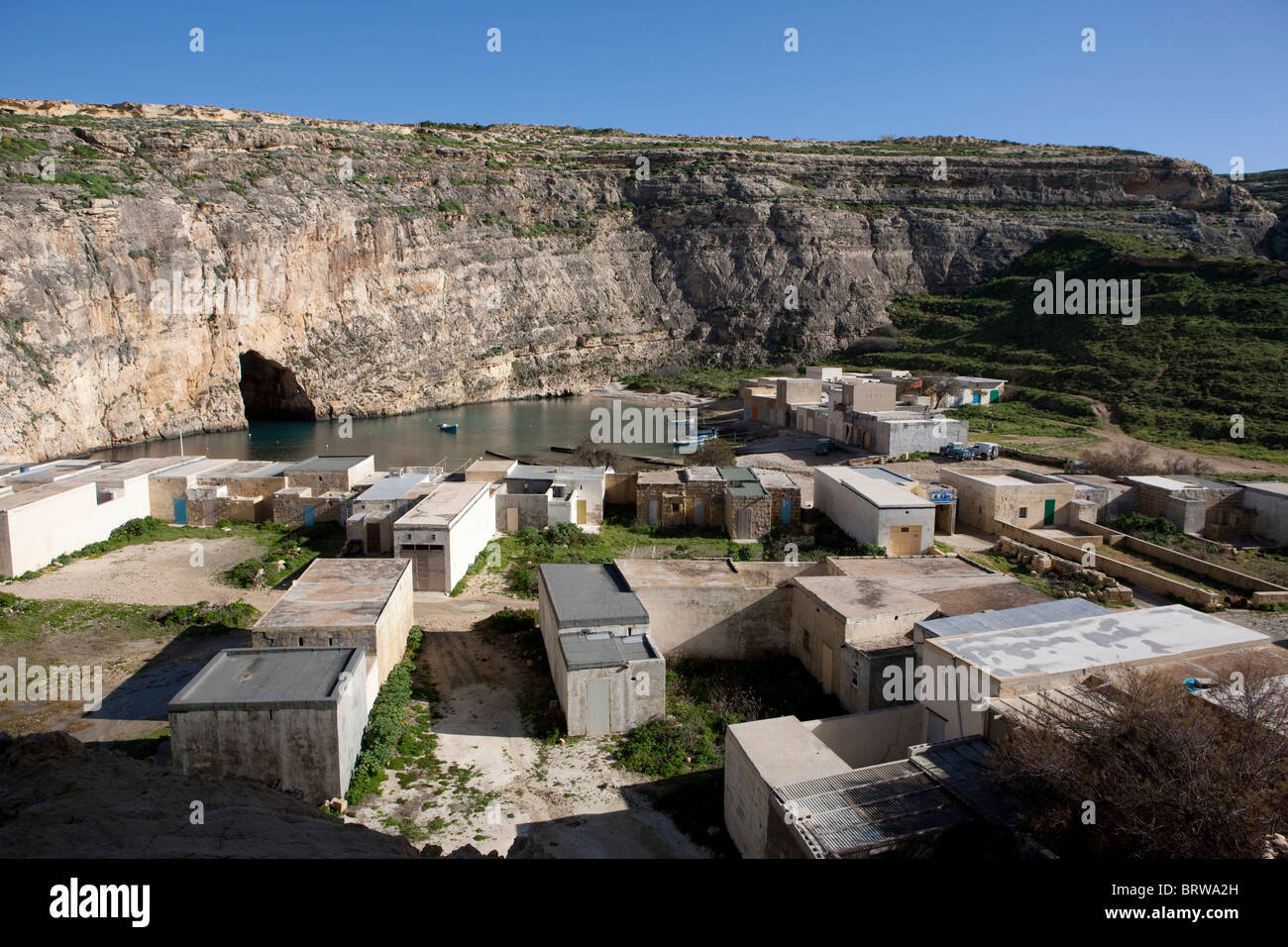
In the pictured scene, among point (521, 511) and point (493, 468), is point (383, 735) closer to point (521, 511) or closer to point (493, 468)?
point (521, 511)

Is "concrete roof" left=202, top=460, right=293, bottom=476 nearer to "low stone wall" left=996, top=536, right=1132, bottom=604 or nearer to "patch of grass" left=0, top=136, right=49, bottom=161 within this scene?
"low stone wall" left=996, top=536, right=1132, bottom=604

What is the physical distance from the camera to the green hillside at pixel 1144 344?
3744 centimetres

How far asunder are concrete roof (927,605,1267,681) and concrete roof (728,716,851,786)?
2.51 metres

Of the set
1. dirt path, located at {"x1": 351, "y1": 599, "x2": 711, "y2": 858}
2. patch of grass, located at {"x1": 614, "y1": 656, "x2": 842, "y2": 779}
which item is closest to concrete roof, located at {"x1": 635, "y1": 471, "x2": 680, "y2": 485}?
patch of grass, located at {"x1": 614, "y1": 656, "x2": 842, "y2": 779}

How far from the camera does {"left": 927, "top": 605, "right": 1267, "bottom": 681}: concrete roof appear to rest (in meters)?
10.9

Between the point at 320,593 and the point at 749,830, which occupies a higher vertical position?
the point at 320,593

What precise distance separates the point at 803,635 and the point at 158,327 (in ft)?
129

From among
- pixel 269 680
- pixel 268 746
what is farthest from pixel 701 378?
pixel 268 746

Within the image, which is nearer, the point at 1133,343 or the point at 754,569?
the point at 754,569

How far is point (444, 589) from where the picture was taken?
18.4m
